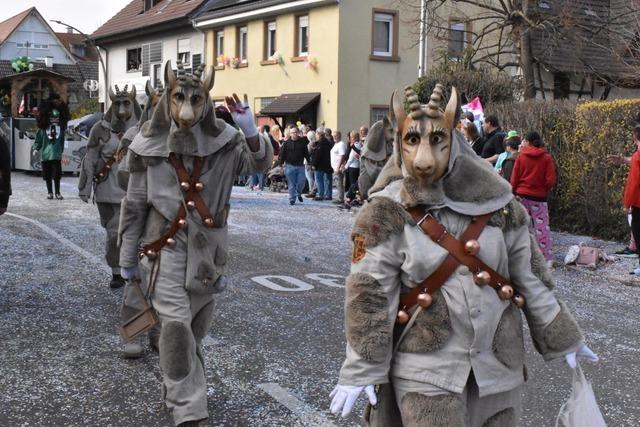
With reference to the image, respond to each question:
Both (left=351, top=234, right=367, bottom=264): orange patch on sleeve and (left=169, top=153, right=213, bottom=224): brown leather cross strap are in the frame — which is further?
(left=169, top=153, right=213, bottom=224): brown leather cross strap

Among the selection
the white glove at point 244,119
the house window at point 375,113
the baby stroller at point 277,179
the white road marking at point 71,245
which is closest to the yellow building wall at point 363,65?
the house window at point 375,113

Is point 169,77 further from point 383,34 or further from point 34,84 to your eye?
point 34,84

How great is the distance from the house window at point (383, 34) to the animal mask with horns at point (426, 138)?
26.7m

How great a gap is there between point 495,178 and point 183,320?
2.24 meters

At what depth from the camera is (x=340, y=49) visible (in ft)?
95.0

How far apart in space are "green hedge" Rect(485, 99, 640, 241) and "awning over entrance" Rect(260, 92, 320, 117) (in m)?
14.4

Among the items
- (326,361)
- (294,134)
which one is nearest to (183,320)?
(326,361)

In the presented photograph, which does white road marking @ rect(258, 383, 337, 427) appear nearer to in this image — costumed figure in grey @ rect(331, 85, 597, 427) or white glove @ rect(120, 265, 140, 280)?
white glove @ rect(120, 265, 140, 280)

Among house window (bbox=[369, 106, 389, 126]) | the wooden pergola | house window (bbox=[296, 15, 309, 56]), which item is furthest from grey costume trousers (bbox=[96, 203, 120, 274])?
the wooden pergola

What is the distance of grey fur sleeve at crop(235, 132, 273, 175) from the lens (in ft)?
17.4

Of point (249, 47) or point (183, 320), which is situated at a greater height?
point (249, 47)

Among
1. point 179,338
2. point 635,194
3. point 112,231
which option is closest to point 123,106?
point 112,231

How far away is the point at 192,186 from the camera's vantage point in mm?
5137

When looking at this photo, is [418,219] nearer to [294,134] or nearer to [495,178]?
[495,178]
